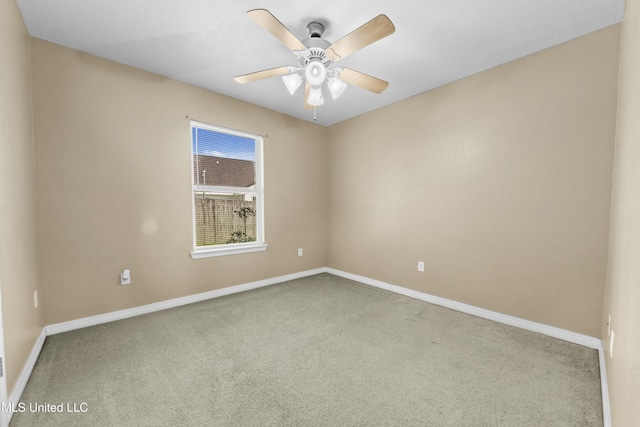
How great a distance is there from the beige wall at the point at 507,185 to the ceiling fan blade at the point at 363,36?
5.23ft

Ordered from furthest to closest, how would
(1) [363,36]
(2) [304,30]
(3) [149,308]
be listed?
1. (3) [149,308]
2. (2) [304,30]
3. (1) [363,36]

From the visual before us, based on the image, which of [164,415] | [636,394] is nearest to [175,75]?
[164,415]

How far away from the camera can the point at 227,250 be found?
334 cm

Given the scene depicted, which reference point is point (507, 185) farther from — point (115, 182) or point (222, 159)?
point (115, 182)

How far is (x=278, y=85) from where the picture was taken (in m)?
3.00

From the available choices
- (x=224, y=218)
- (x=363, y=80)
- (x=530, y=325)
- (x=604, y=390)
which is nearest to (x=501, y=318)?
(x=530, y=325)

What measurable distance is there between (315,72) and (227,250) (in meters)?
2.35

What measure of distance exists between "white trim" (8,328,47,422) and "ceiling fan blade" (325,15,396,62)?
2.81 m

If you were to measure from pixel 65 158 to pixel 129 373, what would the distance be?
191cm

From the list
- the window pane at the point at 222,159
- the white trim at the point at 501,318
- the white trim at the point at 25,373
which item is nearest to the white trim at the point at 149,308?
the white trim at the point at 25,373

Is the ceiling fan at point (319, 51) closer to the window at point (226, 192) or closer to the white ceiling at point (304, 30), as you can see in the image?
the white ceiling at point (304, 30)

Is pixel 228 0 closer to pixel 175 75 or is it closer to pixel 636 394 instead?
pixel 175 75

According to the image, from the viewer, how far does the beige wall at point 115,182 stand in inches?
88.9

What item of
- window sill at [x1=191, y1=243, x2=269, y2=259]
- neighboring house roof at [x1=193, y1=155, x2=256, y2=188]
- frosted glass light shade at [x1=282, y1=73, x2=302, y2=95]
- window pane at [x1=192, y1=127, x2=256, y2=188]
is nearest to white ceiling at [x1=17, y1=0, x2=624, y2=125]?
frosted glass light shade at [x1=282, y1=73, x2=302, y2=95]
